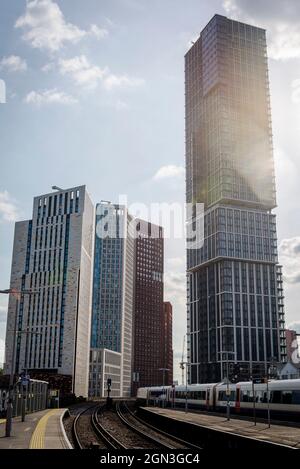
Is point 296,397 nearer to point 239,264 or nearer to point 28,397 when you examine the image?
point 28,397

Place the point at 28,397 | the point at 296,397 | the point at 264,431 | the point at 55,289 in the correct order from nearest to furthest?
the point at 264,431, the point at 296,397, the point at 28,397, the point at 55,289

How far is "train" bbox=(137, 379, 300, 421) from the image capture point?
1802 inches

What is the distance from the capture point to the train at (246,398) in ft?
150

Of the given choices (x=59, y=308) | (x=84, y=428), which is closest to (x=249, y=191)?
(x=59, y=308)

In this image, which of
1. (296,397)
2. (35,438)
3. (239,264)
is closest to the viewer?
(35,438)

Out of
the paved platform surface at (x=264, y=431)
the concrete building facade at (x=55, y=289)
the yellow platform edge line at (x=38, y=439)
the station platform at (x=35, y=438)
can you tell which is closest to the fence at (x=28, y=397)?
the station platform at (x=35, y=438)

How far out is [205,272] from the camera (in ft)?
655

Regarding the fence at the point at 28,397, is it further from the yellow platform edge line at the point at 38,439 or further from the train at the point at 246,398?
the train at the point at 246,398

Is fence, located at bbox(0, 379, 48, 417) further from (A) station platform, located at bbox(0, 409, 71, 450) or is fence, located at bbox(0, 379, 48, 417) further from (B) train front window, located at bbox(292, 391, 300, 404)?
(B) train front window, located at bbox(292, 391, 300, 404)

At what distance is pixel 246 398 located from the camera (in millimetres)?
55625

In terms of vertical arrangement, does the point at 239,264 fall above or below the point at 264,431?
above

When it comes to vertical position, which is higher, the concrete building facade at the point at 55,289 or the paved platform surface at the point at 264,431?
the concrete building facade at the point at 55,289

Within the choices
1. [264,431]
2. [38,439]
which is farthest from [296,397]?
[38,439]
